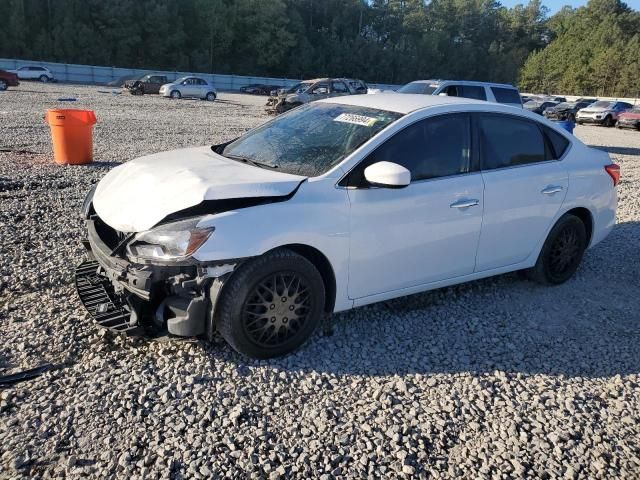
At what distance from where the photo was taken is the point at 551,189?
188 inches

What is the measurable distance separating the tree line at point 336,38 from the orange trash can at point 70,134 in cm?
5902

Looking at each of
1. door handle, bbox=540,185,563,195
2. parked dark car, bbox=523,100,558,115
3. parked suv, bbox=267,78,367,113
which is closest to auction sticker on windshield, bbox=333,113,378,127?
door handle, bbox=540,185,563,195

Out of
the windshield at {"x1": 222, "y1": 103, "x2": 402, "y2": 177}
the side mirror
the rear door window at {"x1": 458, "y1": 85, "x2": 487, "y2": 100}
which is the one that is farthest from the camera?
the rear door window at {"x1": 458, "y1": 85, "x2": 487, "y2": 100}

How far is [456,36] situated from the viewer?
105750mm

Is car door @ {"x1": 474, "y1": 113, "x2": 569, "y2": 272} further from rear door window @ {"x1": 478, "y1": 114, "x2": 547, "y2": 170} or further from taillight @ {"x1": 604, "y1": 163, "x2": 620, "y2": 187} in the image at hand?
taillight @ {"x1": 604, "y1": 163, "x2": 620, "y2": 187}

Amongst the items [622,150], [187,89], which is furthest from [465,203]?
[187,89]

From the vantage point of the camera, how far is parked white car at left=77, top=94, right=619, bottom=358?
3.27m

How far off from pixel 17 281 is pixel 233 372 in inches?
90.6

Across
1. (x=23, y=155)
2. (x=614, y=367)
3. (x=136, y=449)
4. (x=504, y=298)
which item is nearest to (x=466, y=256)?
(x=504, y=298)

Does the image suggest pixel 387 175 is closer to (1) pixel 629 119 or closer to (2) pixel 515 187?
(2) pixel 515 187

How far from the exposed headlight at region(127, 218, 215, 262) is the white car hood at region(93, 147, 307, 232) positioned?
0.26ft

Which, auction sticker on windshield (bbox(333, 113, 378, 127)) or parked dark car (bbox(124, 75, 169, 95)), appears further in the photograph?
parked dark car (bbox(124, 75, 169, 95))

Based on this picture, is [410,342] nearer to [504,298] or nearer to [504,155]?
[504,298]

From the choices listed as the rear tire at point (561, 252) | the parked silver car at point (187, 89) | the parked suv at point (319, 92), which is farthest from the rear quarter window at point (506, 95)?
the parked silver car at point (187, 89)
